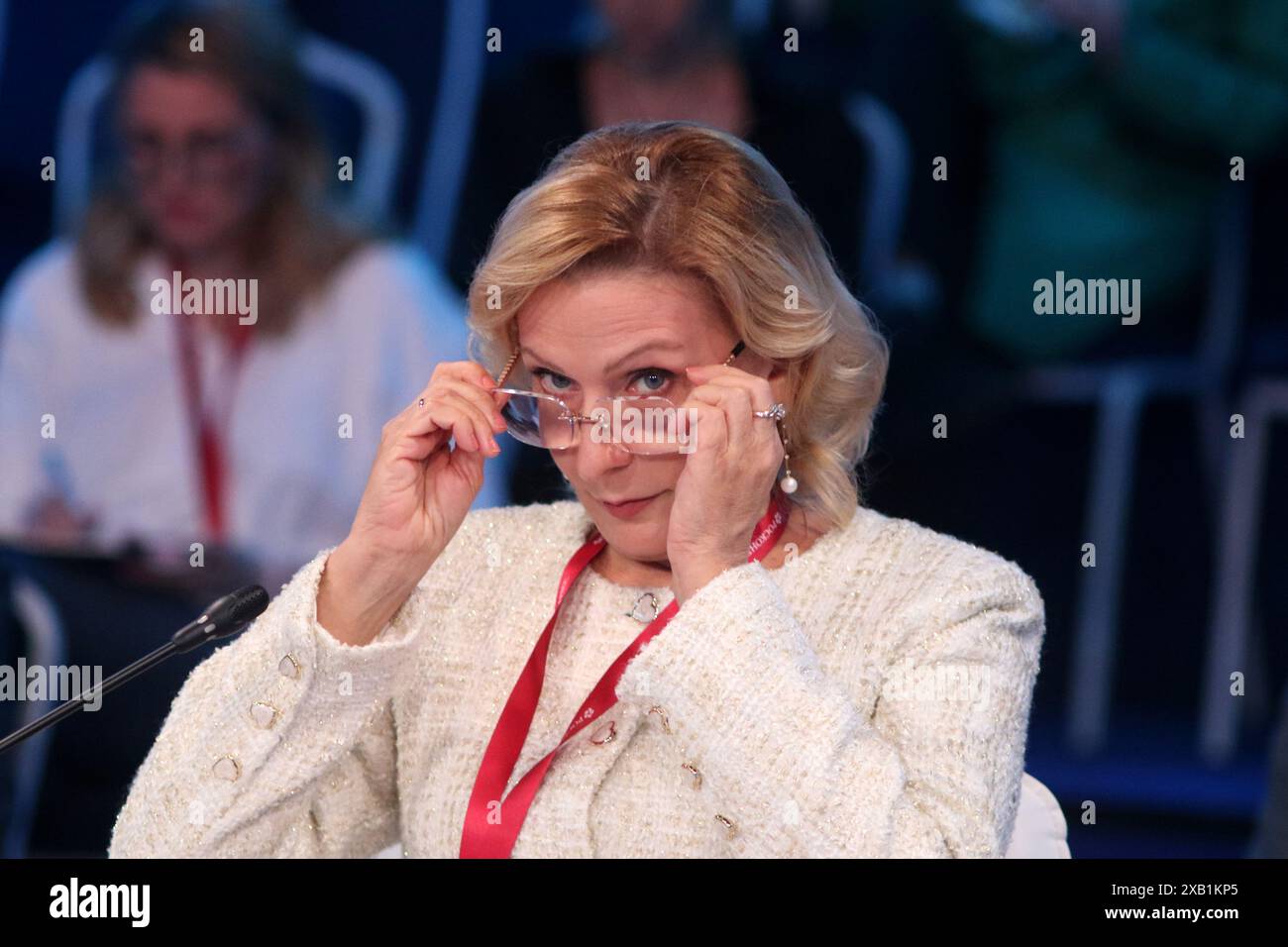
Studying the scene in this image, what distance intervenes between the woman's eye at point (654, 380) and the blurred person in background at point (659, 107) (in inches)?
60.5

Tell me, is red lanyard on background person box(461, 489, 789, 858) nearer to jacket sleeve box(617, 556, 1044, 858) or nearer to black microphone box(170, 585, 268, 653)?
jacket sleeve box(617, 556, 1044, 858)

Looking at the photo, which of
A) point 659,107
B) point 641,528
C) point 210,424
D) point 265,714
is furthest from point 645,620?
point 210,424

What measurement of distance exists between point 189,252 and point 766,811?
8.11 ft

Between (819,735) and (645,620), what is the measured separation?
35 cm

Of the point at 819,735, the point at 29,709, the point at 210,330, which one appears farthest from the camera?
the point at 210,330

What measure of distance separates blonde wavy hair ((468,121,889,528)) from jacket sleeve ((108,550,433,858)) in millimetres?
406

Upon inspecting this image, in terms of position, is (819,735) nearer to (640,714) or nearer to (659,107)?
(640,714)

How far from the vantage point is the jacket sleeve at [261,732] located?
6.18 feet

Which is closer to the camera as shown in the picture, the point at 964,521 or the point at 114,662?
the point at 114,662

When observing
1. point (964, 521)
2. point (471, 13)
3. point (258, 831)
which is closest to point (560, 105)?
point (471, 13)

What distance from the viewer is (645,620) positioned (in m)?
2.02

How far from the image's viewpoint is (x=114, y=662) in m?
3.49

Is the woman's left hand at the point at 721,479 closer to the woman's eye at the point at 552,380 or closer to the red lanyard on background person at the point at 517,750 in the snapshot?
the red lanyard on background person at the point at 517,750
